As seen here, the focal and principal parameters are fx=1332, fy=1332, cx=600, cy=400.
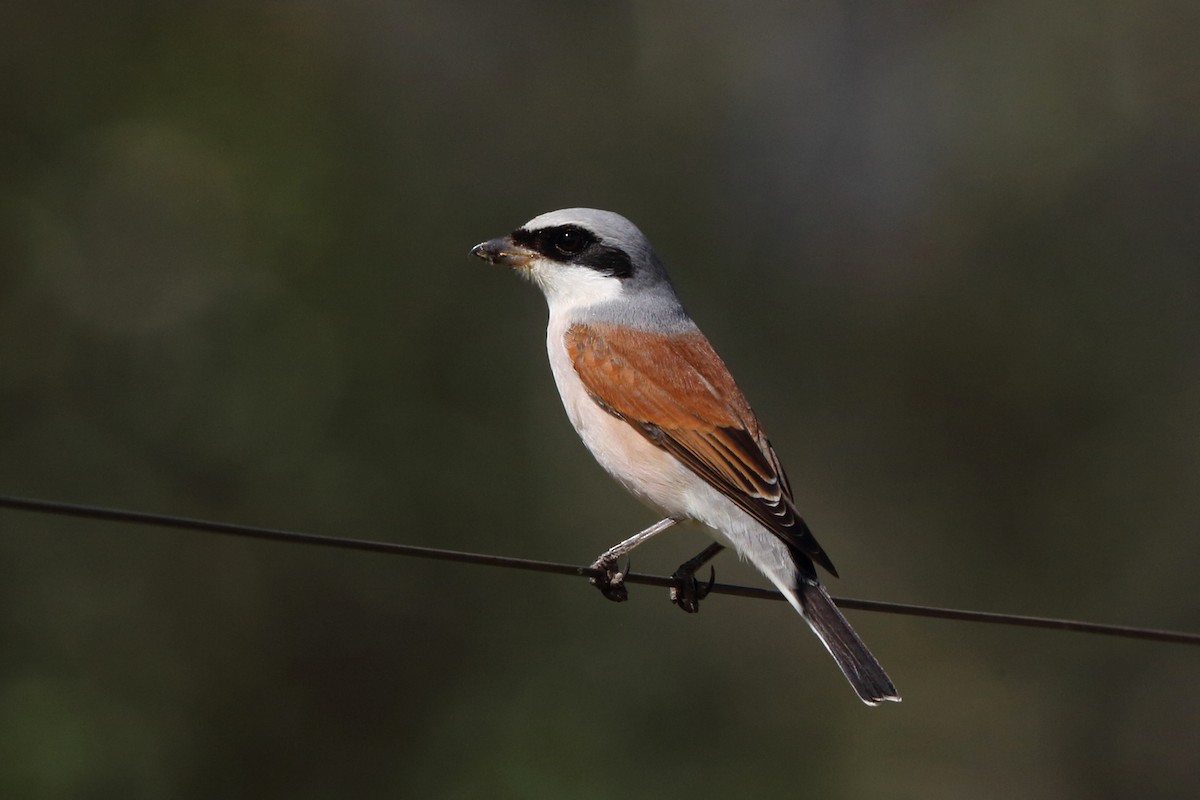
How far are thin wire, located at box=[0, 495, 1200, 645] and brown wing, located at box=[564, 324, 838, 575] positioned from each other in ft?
1.55

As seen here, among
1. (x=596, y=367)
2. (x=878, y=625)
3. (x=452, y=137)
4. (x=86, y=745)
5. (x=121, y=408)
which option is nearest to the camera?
(x=596, y=367)

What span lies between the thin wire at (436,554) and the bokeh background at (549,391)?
3590 millimetres

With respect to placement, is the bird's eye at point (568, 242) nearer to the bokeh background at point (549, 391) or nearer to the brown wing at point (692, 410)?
the brown wing at point (692, 410)

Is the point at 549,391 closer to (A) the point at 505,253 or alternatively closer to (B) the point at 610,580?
(A) the point at 505,253

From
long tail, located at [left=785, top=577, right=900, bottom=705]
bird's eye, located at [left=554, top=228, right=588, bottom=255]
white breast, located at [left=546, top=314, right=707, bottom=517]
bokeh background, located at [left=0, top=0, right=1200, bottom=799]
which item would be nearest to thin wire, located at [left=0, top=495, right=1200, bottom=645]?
long tail, located at [left=785, top=577, right=900, bottom=705]

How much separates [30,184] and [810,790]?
5.54m

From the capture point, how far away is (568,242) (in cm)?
484

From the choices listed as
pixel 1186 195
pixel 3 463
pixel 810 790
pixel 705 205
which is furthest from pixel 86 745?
pixel 1186 195

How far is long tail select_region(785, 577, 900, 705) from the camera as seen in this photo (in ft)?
12.0

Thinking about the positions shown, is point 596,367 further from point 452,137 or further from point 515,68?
point 515,68

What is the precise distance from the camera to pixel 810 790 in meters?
7.42

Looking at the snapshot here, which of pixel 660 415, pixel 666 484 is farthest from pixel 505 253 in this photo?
pixel 666 484

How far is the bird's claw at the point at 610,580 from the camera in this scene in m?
3.95

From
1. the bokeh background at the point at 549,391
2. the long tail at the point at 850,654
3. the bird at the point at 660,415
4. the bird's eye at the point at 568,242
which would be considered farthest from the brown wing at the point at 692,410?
the bokeh background at the point at 549,391
